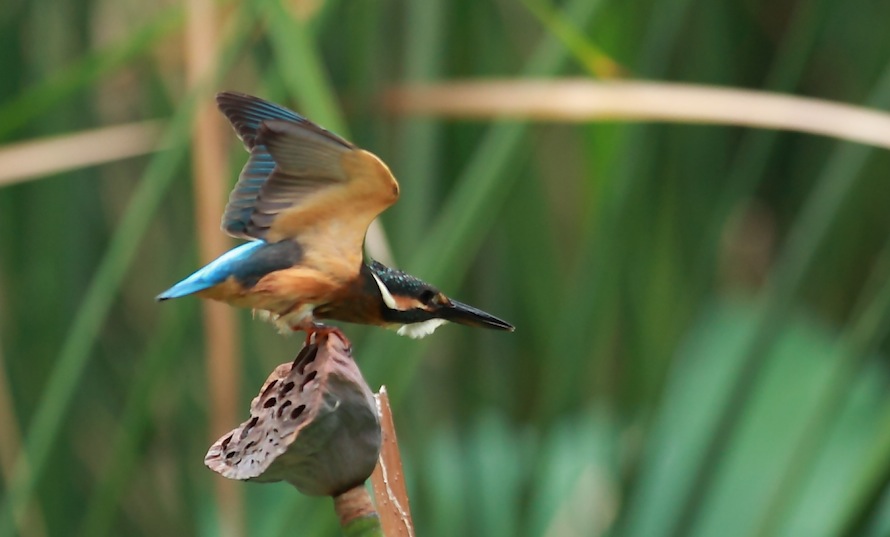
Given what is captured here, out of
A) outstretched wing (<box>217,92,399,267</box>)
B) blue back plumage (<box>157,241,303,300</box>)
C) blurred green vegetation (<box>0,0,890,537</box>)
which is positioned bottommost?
blurred green vegetation (<box>0,0,890,537</box>)

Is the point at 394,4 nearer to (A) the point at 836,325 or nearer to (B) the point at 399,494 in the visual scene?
(A) the point at 836,325

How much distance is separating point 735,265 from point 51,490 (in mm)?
692

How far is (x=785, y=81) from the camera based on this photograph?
2.66ft

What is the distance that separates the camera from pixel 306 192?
0.39m

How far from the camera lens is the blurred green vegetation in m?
0.77

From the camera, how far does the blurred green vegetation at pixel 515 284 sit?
77 cm

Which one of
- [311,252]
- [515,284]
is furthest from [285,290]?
[515,284]

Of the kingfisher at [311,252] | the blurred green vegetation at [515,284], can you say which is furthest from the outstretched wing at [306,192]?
the blurred green vegetation at [515,284]

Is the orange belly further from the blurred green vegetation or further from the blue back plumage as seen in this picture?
the blurred green vegetation

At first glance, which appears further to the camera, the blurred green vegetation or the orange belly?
the blurred green vegetation

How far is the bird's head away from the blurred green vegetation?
12.1 inches

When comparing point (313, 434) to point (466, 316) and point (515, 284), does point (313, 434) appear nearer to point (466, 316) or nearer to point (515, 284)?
point (466, 316)

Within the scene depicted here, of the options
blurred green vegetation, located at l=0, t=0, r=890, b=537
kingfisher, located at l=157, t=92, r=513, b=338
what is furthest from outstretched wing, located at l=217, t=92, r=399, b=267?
blurred green vegetation, located at l=0, t=0, r=890, b=537

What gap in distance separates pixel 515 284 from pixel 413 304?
0.66 meters
